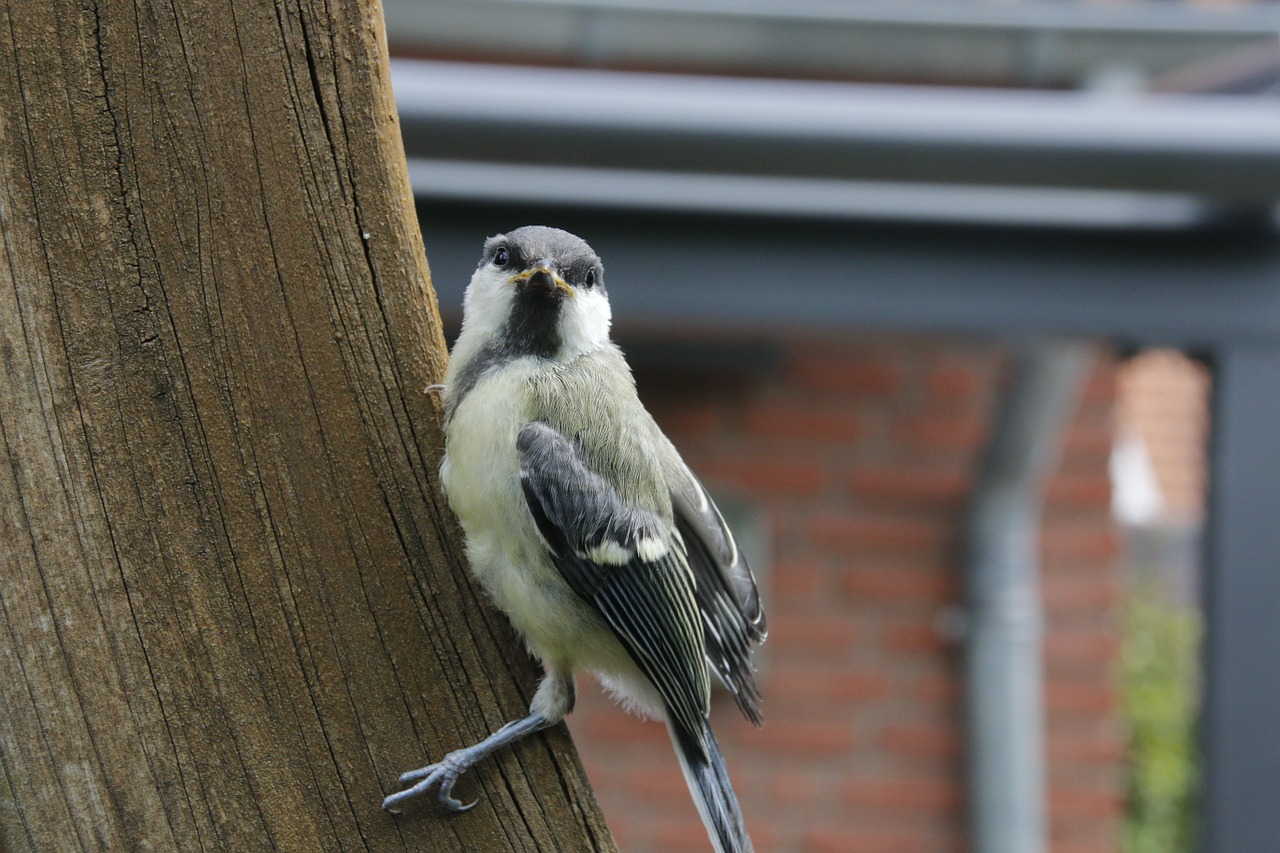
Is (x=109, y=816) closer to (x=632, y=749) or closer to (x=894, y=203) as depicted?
(x=894, y=203)

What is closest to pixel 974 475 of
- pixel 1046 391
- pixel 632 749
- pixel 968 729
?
pixel 1046 391

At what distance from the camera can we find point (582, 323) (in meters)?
1.76

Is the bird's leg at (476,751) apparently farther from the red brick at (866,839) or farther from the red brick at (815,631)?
the red brick at (866,839)

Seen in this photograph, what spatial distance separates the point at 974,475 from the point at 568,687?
3.06m

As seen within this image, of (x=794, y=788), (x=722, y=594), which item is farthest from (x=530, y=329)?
(x=794, y=788)

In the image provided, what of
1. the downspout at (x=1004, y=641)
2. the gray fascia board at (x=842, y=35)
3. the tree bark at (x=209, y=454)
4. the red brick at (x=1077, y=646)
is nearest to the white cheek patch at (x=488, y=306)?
the tree bark at (x=209, y=454)

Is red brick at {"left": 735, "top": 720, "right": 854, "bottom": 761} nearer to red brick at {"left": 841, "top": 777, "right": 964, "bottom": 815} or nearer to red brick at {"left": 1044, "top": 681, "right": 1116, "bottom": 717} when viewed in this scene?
red brick at {"left": 841, "top": 777, "right": 964, "bottom": 815}

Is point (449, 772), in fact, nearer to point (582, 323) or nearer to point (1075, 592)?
point (582, 323)

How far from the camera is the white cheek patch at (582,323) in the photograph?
5.64ft

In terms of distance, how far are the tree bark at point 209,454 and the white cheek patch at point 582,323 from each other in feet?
1.42

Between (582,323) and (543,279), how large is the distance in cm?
10

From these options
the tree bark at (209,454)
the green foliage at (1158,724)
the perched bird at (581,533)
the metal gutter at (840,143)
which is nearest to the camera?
the tree bark at (209,454)

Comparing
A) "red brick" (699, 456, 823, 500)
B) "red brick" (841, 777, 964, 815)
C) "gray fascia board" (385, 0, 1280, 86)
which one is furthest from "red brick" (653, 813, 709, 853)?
"gray fascia board" (385, 0, 1280, 86)

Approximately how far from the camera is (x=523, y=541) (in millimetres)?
1451
